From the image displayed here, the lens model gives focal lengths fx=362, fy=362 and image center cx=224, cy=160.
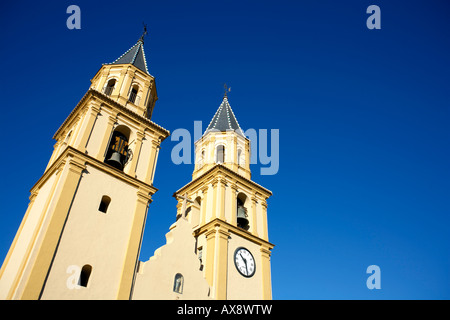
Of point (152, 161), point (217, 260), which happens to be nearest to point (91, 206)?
point (152, 161)

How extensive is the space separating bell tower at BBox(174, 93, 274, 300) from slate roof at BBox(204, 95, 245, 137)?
9 centimetres

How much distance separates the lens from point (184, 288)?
51.9 ft

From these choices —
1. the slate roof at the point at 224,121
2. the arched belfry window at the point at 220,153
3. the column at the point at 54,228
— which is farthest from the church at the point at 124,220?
the slate roof at the point at 224,121

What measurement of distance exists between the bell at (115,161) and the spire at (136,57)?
7094mm

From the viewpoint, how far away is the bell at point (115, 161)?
16.4 m

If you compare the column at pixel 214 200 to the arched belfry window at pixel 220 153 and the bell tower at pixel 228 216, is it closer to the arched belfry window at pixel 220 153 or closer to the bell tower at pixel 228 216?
the bell tower at pixel 228 216

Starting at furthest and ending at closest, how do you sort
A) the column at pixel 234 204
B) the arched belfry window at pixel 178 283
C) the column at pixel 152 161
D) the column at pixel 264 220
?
the column at pixel 264 220, the column at pixel 234 204, the column at pixel 152 161, the arched belfry window at pixel 178 283

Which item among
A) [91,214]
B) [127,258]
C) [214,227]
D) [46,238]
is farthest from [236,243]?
[46,238]

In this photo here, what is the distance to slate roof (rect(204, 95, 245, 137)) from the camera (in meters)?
26.3

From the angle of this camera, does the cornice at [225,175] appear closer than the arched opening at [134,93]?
No

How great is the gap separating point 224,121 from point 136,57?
8.00 meters

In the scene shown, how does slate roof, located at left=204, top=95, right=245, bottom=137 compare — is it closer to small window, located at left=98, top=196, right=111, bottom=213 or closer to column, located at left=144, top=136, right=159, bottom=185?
column, located at left=144, top=136, right=159, bottom=185

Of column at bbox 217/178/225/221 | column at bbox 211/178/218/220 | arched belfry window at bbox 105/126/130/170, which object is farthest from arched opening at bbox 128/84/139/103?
column at bbox 217/178/225/221

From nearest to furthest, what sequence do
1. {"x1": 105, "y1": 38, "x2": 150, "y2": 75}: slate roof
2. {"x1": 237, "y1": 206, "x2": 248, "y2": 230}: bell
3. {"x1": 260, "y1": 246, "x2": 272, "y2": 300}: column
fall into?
{"x1": 260, "y1": 246, "x2": 272, "y2": 300}: column < {"x1": 237, "y1": 206, "x2": 248, "y2": 230}: bell < {"x1": 105, "y1": 38, "x2": 150, "y2": 75}: slate roof
